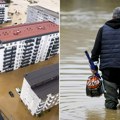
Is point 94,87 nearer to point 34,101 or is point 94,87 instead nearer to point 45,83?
point 45,83

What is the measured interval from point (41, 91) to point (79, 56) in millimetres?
2293

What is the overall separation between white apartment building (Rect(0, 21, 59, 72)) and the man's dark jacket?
3851 mm

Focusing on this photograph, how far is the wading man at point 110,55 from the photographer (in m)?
1.19

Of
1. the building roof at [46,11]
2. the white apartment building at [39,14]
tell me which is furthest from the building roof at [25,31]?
the white apartment building at [39,14]

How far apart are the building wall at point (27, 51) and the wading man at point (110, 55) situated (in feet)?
12.7

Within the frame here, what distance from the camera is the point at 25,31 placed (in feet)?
17.6

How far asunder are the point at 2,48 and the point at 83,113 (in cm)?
390

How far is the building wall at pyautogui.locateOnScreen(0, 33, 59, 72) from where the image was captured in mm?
5035

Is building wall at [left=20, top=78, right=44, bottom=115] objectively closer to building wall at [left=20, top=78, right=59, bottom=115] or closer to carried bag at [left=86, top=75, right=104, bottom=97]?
building wall at [left=20, top=78, right=59, bottom=115]

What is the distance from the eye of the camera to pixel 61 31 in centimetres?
208

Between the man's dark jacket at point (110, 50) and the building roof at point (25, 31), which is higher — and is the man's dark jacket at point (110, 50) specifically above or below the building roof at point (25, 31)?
above

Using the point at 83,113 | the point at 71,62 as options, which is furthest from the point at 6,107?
the point at 83,113

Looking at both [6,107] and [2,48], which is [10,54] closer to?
[2,48]

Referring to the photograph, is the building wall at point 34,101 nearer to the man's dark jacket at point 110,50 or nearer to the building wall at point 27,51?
the building wall at point 27,51
